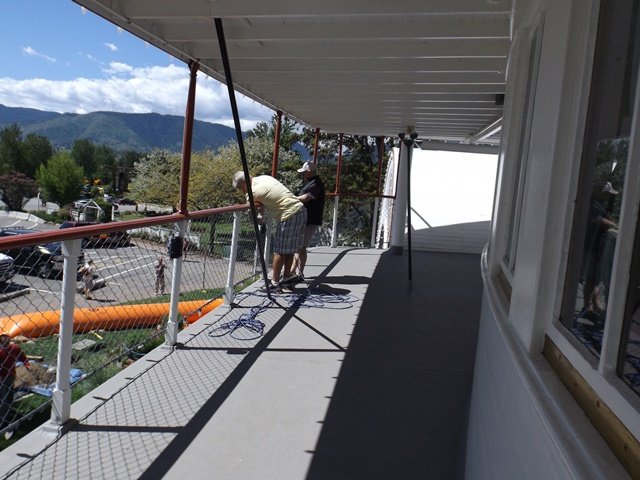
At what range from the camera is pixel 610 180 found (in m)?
1.14

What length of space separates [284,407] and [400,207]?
6534 mm

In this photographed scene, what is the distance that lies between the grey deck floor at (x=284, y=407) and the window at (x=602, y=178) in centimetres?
164

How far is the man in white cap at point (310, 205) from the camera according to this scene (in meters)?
6.50

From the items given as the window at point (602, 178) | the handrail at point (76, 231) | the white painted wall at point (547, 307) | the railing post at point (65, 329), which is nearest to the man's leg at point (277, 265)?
the handrail at point (76, 231)

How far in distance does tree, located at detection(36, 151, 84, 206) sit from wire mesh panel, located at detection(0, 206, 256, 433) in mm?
62213

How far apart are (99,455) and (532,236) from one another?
219 cm

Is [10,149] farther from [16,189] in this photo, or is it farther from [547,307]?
[547,307]

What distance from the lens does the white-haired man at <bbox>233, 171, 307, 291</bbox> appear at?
586cm

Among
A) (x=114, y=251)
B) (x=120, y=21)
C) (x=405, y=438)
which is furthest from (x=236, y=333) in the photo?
(x=120, y=21)

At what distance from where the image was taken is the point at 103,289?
14.8 ft

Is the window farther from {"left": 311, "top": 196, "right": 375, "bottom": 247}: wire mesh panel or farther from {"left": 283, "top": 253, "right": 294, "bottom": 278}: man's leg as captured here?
{"left": 311, "top": 196, "right": 375, "bottom": 247}: wire mesh panel

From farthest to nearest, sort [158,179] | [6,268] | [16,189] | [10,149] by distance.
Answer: [10,149], [16,189], [158,179], [6,268]

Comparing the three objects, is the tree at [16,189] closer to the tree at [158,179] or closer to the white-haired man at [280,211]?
the tree at [158,179]

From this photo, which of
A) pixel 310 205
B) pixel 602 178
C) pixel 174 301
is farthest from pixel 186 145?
pixel 602 178
